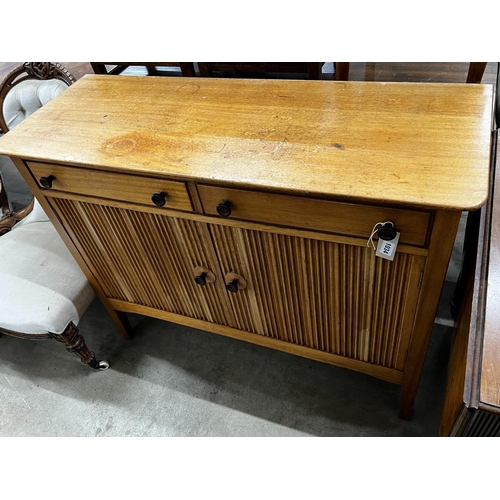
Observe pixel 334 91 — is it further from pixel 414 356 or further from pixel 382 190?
pixel 414 356

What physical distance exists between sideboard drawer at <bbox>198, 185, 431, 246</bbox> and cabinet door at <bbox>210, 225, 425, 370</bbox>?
0.04 m

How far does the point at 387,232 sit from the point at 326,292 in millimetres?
217

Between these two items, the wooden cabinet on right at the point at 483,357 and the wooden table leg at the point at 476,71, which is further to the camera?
the wooden table leg at the point at 476,71

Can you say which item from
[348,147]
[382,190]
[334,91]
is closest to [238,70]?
[334,91]

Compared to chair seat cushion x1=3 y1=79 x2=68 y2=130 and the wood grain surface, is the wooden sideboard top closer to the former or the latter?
the wood grain surface

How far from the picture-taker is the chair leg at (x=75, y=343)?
3.50ft

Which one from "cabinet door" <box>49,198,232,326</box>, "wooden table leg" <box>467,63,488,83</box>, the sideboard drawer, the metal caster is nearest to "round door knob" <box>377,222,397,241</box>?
the sideboard drawer

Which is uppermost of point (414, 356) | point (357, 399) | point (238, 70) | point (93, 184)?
point (93, 184)

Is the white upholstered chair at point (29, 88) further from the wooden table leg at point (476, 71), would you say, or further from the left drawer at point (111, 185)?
the wooden table leg at point (476, 71)

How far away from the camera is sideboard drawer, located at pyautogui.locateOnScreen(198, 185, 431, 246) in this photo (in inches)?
23.7

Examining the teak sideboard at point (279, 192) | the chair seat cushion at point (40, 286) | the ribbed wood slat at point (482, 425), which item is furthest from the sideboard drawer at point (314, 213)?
the chair seat cushion at point (40, 286)

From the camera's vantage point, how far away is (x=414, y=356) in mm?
813

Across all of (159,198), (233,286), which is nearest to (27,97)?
(159,198)

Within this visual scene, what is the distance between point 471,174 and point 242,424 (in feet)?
2.67
